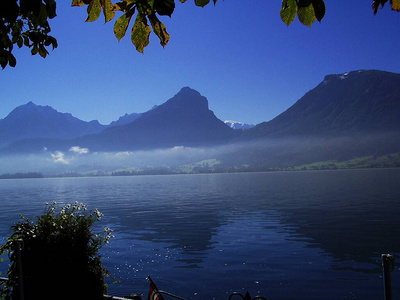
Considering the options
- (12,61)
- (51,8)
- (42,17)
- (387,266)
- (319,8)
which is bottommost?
(387,266)

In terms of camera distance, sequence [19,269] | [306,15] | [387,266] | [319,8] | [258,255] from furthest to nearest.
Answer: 1. [258,255]
2. [19,269]
3. [387,266]
4. [306,15]
5. [319,8]

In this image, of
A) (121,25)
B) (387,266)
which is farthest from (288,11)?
(387,266)

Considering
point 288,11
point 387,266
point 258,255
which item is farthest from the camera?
point 258,255

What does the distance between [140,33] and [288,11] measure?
115 centimetres

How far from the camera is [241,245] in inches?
1366

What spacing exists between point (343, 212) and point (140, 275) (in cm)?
4620

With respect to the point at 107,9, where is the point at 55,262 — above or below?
below

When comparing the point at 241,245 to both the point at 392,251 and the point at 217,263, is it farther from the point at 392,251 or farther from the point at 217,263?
the point at 392,251

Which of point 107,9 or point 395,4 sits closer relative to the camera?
point 395,4

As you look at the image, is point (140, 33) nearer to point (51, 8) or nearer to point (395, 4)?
point (51, 8)

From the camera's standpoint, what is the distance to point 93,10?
2543mm

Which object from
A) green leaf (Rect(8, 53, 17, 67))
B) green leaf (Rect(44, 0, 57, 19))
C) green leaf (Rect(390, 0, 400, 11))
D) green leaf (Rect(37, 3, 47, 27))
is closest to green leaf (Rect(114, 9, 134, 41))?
green leaf (Rect(37, 3, 47, 27))

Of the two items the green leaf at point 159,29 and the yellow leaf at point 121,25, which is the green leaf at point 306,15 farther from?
the yellow leaf at point 121,25

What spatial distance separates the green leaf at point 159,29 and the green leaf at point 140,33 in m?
0.08
